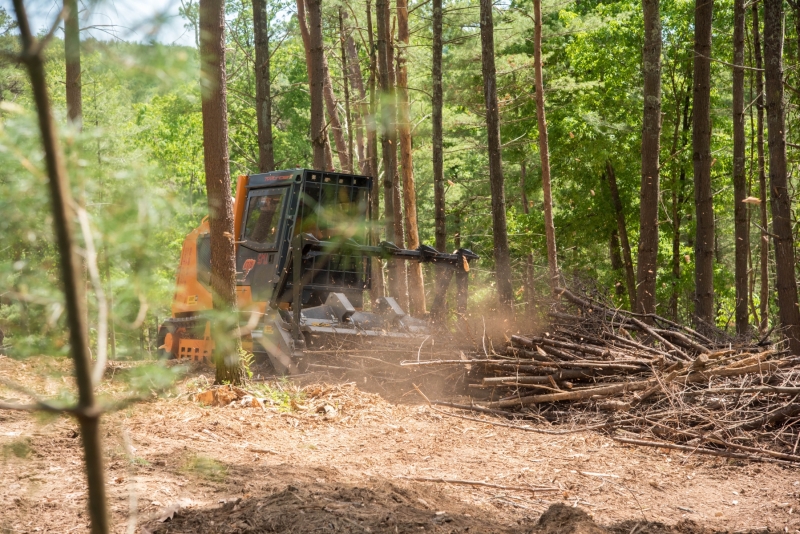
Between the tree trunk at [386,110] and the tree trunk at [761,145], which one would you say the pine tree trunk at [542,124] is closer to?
the tree trunk at [386,110]

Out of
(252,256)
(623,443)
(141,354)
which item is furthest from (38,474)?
(252,256)

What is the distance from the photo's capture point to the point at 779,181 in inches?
372

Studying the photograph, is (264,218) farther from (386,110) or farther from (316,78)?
(386,110)

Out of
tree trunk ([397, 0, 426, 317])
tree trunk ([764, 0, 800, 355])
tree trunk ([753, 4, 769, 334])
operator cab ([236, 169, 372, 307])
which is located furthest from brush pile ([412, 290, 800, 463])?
tree trunk ([397, 0, 426, 317])

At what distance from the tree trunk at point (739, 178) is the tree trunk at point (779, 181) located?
568 cm

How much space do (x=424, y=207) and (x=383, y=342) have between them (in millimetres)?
24511

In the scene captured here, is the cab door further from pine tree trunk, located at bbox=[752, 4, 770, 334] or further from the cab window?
pine tree trunk, located at bbox=[752, 4, 770, 334]

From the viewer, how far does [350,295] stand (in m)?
12.9

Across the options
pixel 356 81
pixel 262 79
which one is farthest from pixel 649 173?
pixel 356 81

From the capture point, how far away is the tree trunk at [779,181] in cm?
927

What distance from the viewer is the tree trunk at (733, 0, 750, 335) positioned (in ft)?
50.3

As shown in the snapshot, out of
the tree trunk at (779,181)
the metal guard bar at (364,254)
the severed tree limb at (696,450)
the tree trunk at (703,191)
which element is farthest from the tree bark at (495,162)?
the severed tree limb at (696,450)

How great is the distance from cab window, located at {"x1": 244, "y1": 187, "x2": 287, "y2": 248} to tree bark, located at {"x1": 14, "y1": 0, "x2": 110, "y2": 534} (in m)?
10.4

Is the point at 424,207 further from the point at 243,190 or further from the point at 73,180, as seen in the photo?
the point at 73,180
